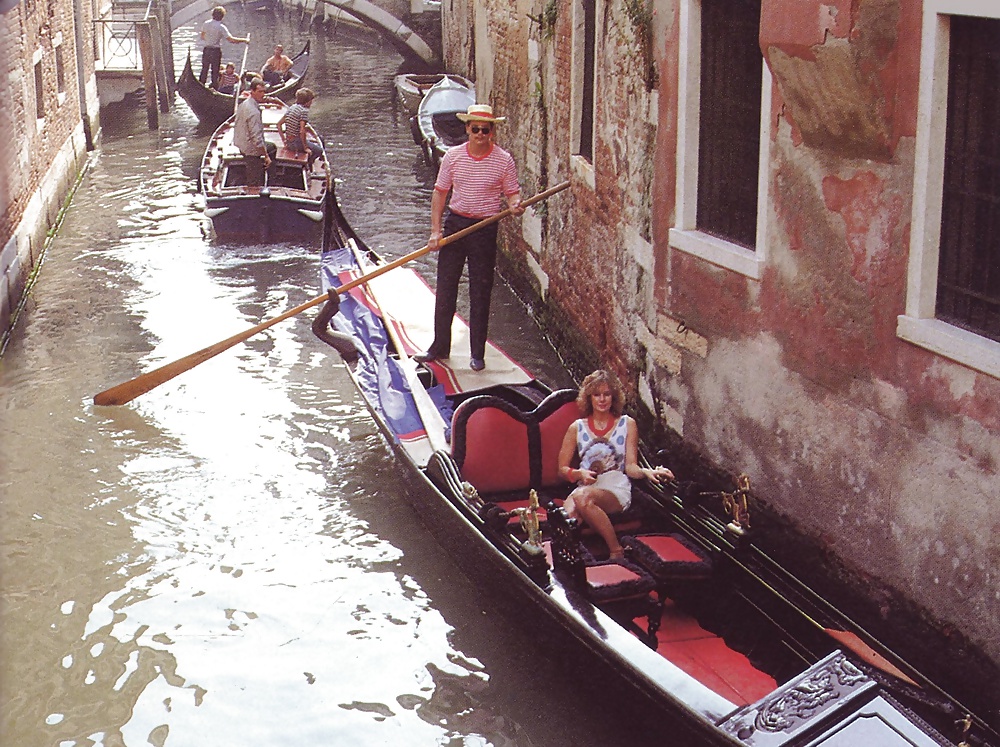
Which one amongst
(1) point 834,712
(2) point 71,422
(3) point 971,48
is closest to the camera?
(1) point 834,712

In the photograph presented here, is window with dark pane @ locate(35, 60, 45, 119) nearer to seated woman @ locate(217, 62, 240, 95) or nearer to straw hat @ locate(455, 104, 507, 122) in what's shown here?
straw hat @ locate(455, 104, 507, 122)

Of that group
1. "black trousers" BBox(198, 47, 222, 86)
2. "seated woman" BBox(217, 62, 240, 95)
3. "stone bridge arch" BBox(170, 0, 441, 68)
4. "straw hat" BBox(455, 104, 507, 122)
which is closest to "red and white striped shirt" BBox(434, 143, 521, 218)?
"straw hat" BBox(455, 104, 507, 122)

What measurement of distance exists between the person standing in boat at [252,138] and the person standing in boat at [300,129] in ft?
1.33

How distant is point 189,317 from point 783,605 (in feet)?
16.0

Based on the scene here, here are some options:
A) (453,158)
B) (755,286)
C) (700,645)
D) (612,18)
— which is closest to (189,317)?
(453,158)

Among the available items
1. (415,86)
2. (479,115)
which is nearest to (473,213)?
(479,115)

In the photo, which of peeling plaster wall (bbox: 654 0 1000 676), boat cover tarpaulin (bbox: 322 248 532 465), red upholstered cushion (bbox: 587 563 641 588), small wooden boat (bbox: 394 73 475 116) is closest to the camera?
peeling plaster wall (bbox: 654 0 1000 676)

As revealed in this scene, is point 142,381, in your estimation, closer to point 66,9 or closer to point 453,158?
point 453,158

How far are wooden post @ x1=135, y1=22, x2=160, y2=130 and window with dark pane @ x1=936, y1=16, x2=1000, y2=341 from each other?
11.2m

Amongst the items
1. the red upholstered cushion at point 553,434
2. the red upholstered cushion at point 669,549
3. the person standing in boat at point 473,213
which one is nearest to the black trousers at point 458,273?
the person standing in boat at point 473,213

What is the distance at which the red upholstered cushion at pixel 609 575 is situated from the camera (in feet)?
11.5

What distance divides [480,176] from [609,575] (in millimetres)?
2387

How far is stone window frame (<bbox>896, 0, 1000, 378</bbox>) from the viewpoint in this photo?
3129 mm

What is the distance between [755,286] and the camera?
4.13 meters
